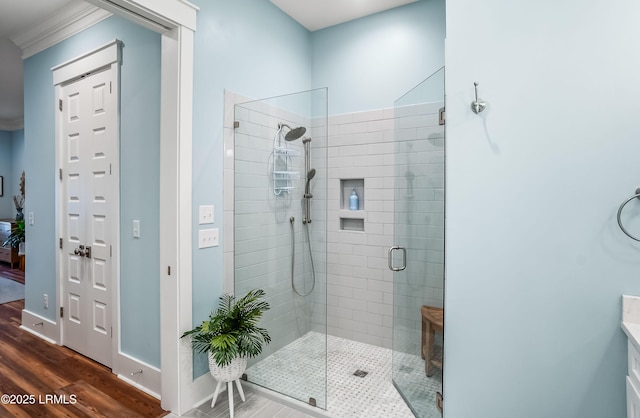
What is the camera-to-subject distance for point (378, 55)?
3.00 metres

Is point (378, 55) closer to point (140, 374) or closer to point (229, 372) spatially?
point (229, 372)

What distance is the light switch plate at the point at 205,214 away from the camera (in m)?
2.19

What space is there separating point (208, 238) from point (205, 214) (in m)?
0.17

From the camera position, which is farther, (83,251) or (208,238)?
(83,251)

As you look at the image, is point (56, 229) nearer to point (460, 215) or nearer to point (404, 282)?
point (404, 282)

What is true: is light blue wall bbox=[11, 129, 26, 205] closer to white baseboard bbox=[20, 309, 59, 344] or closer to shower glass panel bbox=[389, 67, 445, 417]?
white baseboard bbox=[20, 309, 59, 344]

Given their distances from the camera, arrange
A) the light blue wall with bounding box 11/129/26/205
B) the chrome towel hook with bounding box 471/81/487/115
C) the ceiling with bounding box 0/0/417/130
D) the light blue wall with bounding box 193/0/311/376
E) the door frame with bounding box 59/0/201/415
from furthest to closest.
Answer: the light blue wall with bounding box 11/129/26/205, the ceiling with bounding box 0/0/417/130, the light blue wall with bounding box 193/0/311/376, the door frame with bounding box 59/0/201/415, the chrome towel hook with bounding box 471/81/487/115

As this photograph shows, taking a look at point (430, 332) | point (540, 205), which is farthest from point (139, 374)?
point (540, 205)

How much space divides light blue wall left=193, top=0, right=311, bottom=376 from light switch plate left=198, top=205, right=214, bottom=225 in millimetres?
30

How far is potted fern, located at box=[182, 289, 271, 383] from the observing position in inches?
75.9

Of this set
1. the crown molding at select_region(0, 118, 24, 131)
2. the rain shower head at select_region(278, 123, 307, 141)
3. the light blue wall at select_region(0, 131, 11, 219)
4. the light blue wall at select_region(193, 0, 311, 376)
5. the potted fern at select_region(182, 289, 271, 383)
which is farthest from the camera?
the light blue wall at select_region(0, 131, 11, 219)

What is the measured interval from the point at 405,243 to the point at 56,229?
323cm

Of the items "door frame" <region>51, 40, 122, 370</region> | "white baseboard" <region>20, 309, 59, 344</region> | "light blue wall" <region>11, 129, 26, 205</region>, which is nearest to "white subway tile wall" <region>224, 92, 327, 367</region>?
"door frame" <region>51, 40, 122, 370</region>

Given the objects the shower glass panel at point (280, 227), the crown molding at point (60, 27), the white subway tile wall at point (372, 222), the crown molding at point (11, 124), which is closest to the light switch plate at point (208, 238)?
the shower glass panel at point (280, 227)
